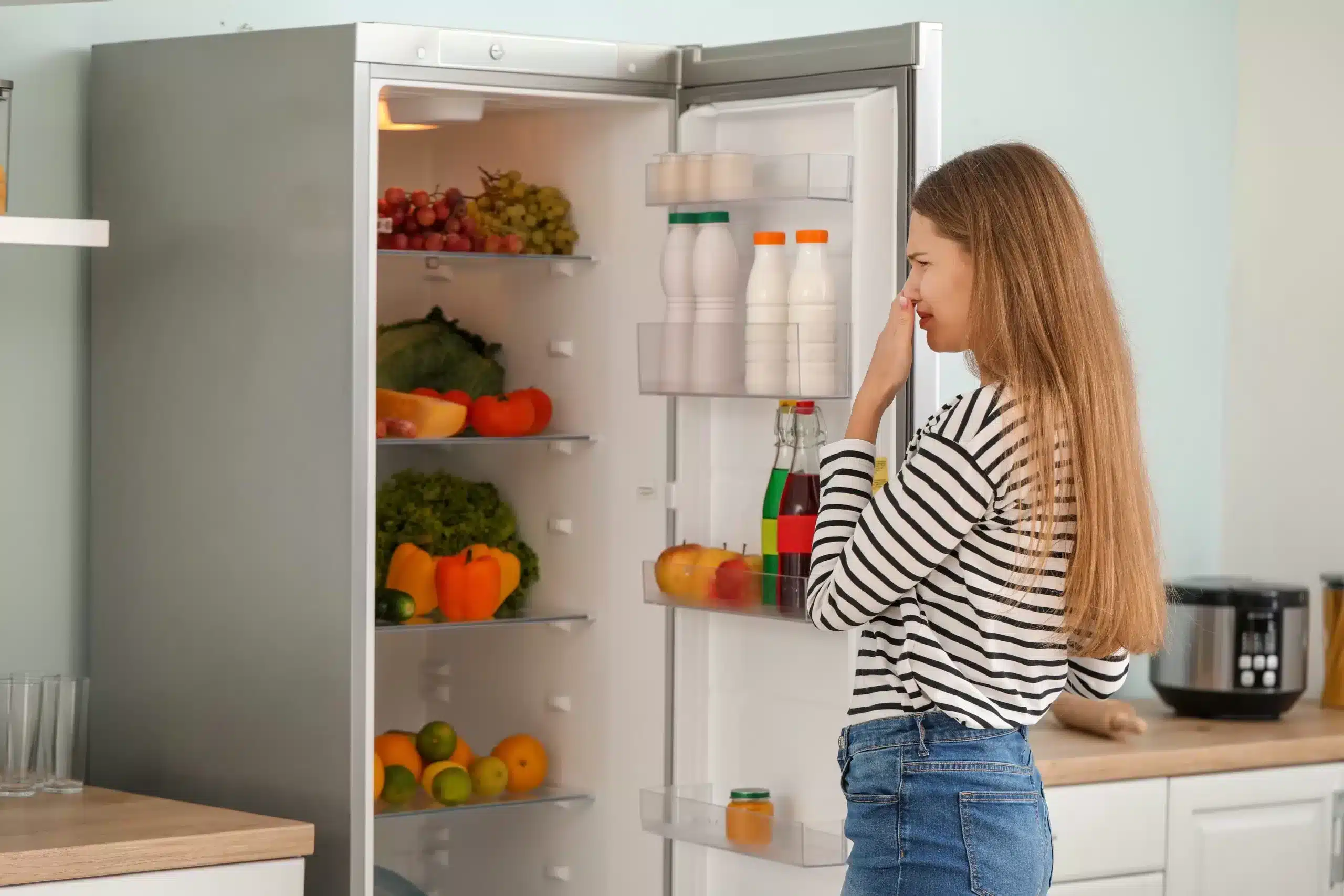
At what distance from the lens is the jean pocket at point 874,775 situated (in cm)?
185

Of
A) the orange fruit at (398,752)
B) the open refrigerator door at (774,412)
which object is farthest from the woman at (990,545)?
the orange fruit at (398,752)

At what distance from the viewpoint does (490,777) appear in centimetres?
306

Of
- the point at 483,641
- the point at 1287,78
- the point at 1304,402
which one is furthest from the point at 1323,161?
the point at 483,641

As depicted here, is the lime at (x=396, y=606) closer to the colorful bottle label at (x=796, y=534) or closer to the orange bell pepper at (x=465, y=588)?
the orange bell pepper at (x=465, y=588)

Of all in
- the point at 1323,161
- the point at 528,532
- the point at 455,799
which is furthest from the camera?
the point at 1323,161

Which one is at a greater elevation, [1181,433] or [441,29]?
[441,29]

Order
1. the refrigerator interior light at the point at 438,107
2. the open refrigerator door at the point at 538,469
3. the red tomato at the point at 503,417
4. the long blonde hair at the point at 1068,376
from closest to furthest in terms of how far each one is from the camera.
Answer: the long blonde hair at the point at 1068,376 → the refrigerator interior light at the point at 438,107 → the open refrigerator door at the point at 538,469 → the red tomato at the point at 503,417

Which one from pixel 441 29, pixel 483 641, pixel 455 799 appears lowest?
pixel 455 799

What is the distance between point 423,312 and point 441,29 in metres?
0.86

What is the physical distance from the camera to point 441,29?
2.57 meters

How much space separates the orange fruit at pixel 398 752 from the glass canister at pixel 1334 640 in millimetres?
1899

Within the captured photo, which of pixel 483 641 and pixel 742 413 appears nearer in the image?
pixel 742 413

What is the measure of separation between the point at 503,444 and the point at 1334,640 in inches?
69.7

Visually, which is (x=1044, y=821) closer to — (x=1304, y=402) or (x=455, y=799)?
(x=455, y=799)
